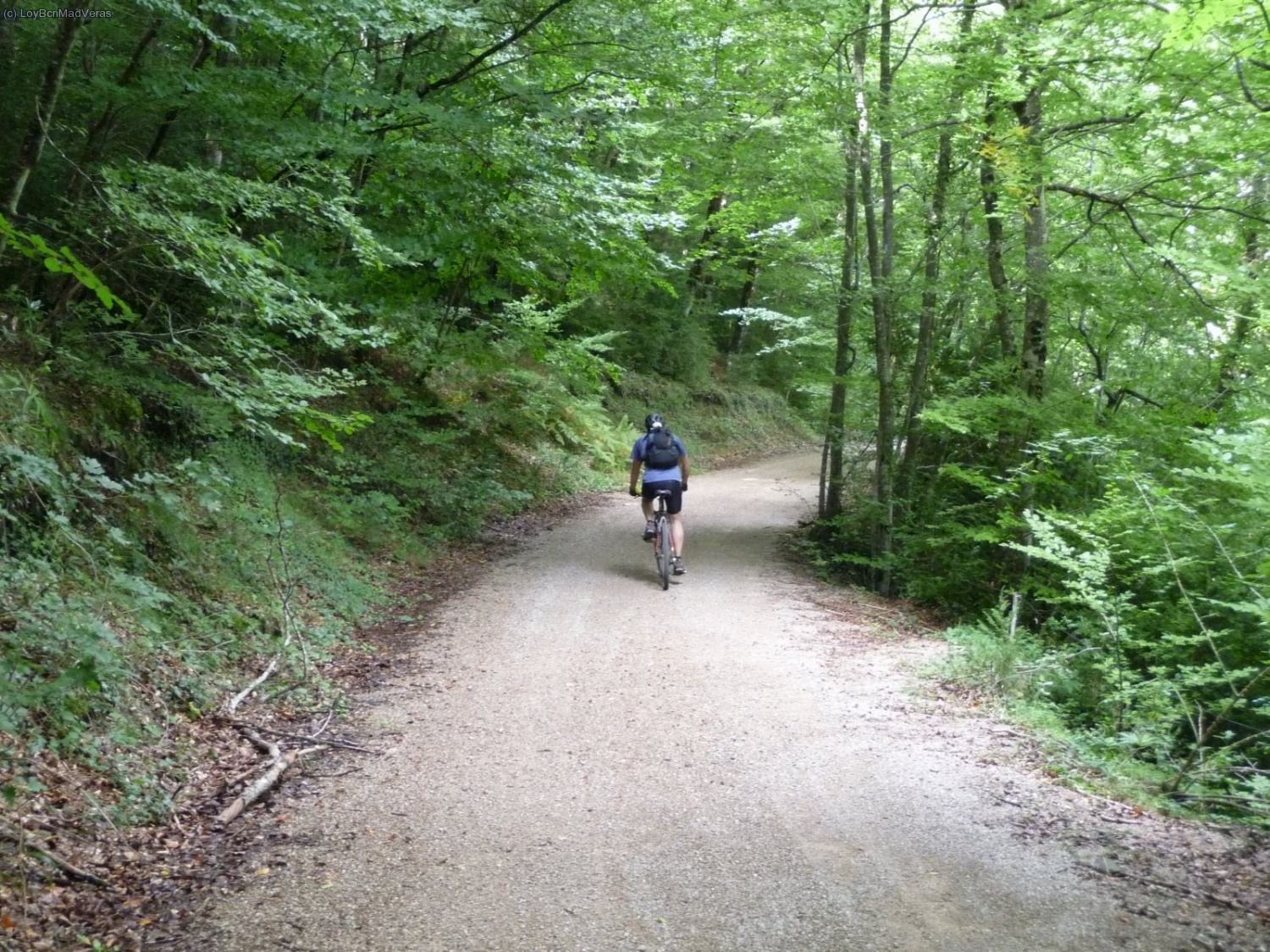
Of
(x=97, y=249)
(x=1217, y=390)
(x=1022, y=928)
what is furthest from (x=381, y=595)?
(x=1217, y=390)

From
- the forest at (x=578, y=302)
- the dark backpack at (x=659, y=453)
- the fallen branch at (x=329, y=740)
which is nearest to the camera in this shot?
the fallen branch at (x=329, y=740)

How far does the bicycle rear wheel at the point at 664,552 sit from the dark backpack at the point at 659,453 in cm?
72

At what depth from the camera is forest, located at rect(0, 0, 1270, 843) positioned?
636 centimetres

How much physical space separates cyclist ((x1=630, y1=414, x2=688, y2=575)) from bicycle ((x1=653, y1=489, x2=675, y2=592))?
6 cm

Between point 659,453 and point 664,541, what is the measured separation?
3.79 feet

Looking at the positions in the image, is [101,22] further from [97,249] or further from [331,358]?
[331,358]

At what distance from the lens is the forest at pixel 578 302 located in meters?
6.36

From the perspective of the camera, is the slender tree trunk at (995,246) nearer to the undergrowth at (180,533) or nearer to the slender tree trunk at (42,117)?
the undergrowth at (180,533)

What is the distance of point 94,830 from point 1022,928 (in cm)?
421

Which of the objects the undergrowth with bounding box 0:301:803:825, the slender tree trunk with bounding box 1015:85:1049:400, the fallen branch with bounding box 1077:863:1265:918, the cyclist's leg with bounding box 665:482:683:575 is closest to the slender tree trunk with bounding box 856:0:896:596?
the slender tree trunk with bounding box 1015:85:1049:400

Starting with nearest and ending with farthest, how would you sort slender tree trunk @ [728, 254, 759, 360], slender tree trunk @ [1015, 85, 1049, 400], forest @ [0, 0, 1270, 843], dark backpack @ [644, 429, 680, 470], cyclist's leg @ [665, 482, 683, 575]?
forest @ [0, 0, 1270, 843] → slender tree trunk @ [1015, 85, 1049, 400] → cyclist's leg @ [665, 482, 683, 575] → dark backpack @ [644, 429, 680, 470] → slender tree trunk @ [728, 254, 759, 360]

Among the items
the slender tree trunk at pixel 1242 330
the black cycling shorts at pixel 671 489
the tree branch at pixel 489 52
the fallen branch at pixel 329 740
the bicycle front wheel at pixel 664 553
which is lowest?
the fallen branch at pixel 329 740

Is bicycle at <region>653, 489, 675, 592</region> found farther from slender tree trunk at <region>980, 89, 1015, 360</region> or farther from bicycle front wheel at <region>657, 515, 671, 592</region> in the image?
slender tree trunk at <region>980, 89, 1015, 360</region>

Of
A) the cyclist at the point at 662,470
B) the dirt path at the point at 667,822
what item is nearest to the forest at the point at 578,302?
the dirt path at the point at 667,822
